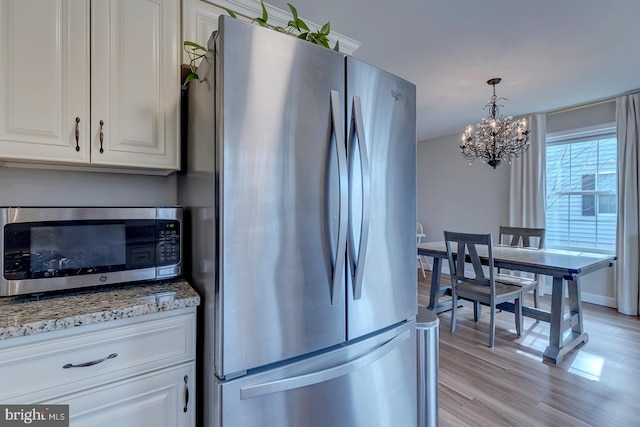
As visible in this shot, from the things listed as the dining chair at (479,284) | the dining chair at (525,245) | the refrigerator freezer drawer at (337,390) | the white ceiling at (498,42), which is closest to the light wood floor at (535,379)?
the dining chair at (479,284)

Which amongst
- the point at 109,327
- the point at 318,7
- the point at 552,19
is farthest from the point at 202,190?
the point at 552,19

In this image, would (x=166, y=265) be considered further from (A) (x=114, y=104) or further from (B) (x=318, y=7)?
(B) (x=318, y=7)

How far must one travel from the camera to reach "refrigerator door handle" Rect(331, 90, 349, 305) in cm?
104

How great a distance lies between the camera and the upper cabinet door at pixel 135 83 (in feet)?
4.00

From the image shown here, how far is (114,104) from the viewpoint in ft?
4.09

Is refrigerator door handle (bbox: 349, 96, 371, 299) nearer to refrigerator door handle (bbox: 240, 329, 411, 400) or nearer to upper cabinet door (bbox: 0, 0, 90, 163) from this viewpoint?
refrigerator door handle (bbox: 240, 329, 411, 400)

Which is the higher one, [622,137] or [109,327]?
[622,137]

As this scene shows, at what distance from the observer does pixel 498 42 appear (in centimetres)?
231

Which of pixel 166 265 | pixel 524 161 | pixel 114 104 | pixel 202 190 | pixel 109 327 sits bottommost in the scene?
pixel 109 327

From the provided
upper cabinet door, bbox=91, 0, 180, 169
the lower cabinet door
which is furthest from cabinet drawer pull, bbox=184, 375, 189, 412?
upper cabinet door, bbox=91, 0, 180, 169

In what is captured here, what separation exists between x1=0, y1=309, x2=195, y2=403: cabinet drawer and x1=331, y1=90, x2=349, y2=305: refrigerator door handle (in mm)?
540

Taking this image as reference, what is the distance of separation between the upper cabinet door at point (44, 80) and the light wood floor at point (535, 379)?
92.2 inches

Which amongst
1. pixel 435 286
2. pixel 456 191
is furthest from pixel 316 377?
pixel 456 191

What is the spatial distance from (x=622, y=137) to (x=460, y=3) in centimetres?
316
